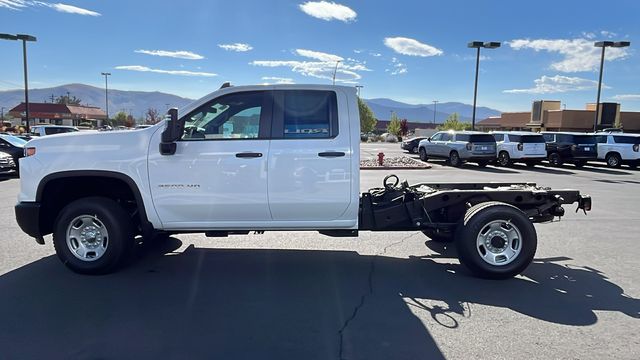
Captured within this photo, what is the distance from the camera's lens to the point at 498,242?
18.3 ft

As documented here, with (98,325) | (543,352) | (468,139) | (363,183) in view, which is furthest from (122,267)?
(468,139)

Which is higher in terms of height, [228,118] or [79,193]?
[228,118]

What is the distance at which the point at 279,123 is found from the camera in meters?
5.37

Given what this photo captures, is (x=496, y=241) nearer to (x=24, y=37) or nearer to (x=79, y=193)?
(x=79, y=193)

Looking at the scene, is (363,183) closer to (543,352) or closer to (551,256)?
(551,256)

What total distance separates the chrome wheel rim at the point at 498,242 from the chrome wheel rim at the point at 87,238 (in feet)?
14.2

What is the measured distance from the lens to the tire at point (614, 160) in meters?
23.8

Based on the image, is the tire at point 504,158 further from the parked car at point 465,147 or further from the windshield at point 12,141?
the windshield at point 12,141

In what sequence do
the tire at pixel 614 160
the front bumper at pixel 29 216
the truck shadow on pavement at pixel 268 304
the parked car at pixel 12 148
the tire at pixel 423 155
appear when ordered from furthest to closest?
1. the tire at pixel 423 155
2. the tire at pixel 614 160
3. the parked car at pixel 12 148
4. the front bumper at pixel 29 216
5. the truck shadow on pavement at pixel 268 304

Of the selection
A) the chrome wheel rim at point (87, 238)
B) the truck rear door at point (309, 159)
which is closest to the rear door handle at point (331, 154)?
the truck rear door at point (309, 159)

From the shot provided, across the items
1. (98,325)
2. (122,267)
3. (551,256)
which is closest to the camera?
(98,325)

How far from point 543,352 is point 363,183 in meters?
11.1

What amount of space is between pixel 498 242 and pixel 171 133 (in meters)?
3.86

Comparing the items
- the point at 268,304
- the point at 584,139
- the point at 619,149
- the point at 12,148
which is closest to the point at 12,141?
the point at 12,148
